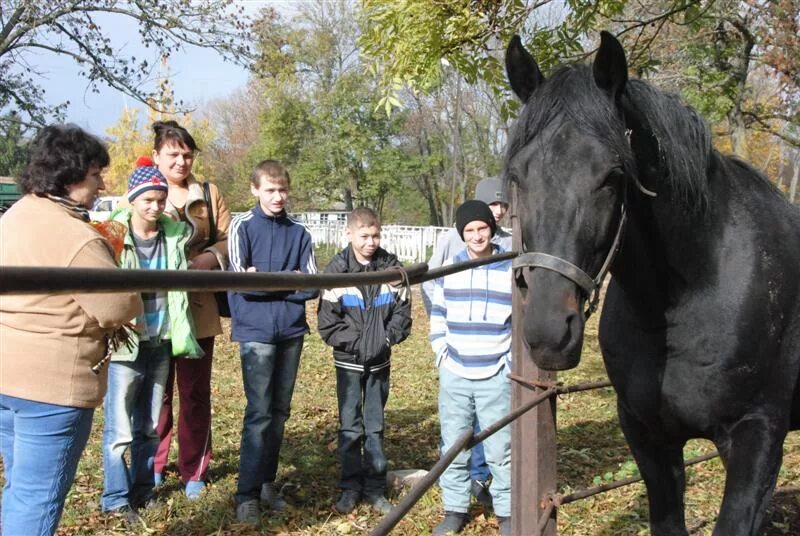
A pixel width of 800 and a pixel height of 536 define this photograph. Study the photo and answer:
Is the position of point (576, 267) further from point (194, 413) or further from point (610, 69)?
point (194, 413)

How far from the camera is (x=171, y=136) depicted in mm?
4219

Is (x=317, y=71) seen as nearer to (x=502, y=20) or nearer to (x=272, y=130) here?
(x=272, y=130)

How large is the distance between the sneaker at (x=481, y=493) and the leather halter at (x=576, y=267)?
2.80m

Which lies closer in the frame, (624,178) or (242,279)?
(242,279)

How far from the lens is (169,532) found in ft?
12.8

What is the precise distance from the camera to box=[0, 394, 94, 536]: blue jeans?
8.18ft

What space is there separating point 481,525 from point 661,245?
2.39 metres

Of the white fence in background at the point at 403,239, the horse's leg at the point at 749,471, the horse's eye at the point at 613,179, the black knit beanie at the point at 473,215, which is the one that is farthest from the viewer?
the white fence in background at the point at 403,239

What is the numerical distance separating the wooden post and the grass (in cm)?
136

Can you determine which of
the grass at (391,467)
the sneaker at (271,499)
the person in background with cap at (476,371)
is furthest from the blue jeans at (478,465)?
the sneaker at (271,499)

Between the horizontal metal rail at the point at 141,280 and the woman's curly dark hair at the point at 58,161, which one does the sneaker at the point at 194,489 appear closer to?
the woman's curly dark hair at the point at 58,161

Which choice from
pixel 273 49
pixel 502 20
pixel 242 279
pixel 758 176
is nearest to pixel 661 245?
pixel 758 176

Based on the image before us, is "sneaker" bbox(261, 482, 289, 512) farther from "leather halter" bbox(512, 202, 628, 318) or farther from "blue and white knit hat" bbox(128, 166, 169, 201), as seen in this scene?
"leather halter" bbox(512, 202, 628, 318)

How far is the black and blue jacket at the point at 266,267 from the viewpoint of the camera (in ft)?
13.2
